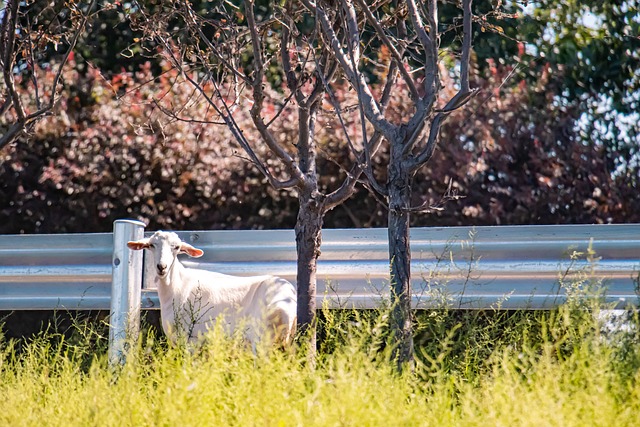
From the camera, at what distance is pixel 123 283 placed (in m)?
5.42

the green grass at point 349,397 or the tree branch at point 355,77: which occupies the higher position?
the tree branch at point 355,77

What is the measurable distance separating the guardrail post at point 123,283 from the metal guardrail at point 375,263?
0.21 metres

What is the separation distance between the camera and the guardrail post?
5262 mm

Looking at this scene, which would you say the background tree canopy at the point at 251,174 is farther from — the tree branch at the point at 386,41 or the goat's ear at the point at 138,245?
the tree branch at the point at 386,41

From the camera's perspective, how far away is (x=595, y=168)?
7047mm

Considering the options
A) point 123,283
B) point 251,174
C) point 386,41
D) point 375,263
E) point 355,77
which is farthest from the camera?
point 251,174

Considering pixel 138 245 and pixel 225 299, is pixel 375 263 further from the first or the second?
pixel 138 245

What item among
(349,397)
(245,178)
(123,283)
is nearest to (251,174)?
(245,178)

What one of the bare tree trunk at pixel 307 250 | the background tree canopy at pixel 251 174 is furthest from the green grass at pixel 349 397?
the background tree canopy at pixel 251 174

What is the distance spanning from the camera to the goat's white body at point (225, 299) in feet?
17.8

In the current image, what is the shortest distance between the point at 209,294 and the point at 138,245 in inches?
20.5

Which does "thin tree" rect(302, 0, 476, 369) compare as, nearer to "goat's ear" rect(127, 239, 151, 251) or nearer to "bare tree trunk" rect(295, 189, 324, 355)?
"bare tree trunk" rect(295, 189, 324, 355)

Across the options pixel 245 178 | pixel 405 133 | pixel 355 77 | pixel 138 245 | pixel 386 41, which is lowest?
pixel 138 245

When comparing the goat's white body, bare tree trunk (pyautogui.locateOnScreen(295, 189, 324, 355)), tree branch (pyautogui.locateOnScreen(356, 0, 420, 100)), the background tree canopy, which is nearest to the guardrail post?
the goat's white body
